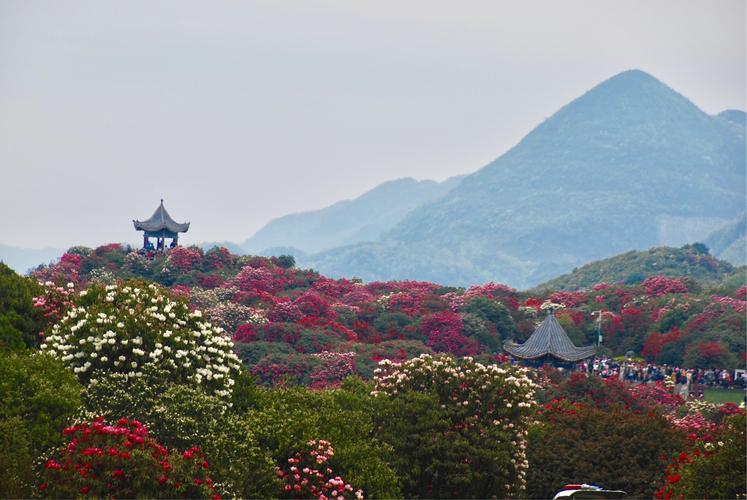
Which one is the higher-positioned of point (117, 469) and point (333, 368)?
point (333, 368)

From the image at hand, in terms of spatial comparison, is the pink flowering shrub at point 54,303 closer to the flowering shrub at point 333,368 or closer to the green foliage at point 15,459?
the green foliage at point 15,459

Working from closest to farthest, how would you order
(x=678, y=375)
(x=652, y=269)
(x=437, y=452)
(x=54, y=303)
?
(x=437, y=452) → (x=54, y=303) → (x=678, y=375) → (x=652, y=269)

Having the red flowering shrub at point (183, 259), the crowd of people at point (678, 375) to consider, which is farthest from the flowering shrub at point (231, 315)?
the crowd of people at point (678, 375)

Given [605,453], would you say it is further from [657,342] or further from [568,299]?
[568,299]

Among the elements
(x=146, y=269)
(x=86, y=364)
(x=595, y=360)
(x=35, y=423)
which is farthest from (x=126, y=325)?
(x=146, y=269)

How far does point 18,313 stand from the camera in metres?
27.4

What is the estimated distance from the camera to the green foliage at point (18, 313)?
86.2 ft

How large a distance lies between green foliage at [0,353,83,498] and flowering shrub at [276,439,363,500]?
14.4 ft

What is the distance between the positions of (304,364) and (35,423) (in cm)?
3304

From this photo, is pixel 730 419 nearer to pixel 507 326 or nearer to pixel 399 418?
pixel 399 418

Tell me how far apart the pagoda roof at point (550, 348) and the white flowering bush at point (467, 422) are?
1140 inches

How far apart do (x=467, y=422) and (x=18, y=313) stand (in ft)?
37.0

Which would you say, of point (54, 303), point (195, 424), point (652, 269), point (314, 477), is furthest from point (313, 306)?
point (652, 269)

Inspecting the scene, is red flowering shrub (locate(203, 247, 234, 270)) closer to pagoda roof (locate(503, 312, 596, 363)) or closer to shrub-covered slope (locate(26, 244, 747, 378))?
shrub-covered slope (locate(26, 244, 747, 378))
